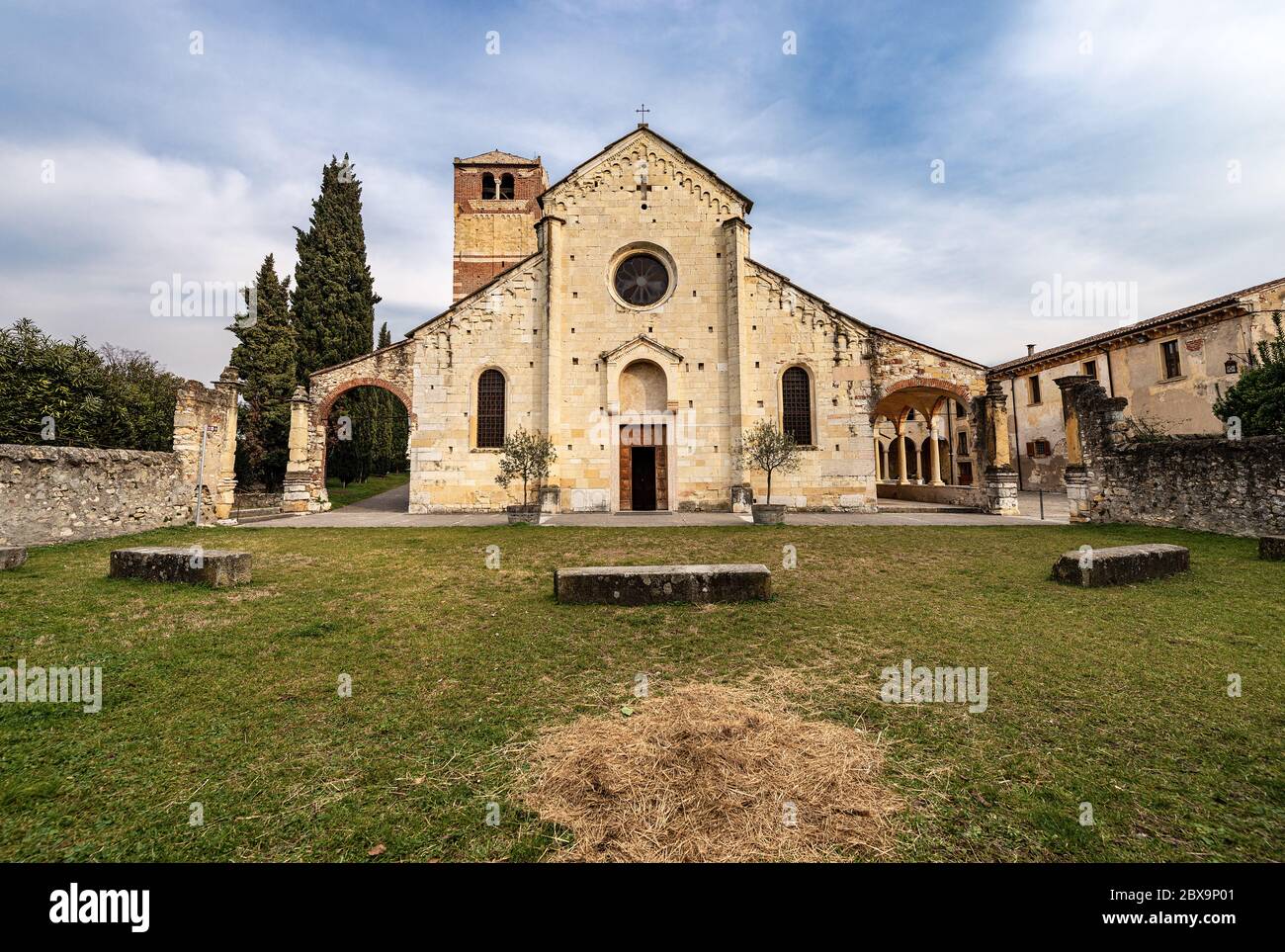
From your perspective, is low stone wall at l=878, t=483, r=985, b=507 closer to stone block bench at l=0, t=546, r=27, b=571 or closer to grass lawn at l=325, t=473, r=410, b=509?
stone block bench at l=0, t=546, r=27, b=571

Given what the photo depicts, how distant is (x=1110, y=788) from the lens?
2604 mm

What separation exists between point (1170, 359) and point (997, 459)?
13.9m

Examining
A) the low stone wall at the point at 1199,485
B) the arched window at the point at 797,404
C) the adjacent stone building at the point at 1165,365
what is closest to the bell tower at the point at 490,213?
the arched window at the point at 797,404

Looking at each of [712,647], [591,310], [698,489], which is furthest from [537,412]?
[712,647]

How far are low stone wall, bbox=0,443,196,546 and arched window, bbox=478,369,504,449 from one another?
8.99m

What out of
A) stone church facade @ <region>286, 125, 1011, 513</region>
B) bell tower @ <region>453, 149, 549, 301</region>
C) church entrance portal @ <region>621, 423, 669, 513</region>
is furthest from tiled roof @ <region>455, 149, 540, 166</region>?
church entrance portal @ <region>621, 423, 669, 513</region>

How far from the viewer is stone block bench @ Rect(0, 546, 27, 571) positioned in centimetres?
801

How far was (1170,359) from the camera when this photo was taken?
2409 cm

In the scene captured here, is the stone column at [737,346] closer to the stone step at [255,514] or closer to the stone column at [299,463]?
the stone column at [299,463]

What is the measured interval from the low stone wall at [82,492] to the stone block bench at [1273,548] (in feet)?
74.2

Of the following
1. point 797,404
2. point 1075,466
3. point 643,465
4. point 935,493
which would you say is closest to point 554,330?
point 643,465
